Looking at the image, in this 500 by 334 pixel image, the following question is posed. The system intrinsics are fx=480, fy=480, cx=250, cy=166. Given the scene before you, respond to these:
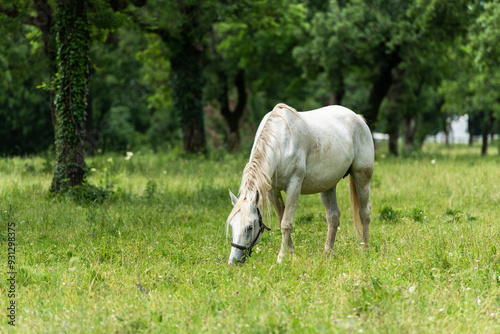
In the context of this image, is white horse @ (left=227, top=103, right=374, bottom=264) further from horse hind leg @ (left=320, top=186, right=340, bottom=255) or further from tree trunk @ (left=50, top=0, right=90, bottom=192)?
tree trunk @ (left=50, top=0, right=90, bottom=192)

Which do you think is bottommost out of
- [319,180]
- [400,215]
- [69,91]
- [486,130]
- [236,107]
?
[486,130]

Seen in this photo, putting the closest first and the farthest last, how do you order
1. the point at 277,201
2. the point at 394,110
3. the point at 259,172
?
the point at 259,172 < the point at 277,201 < the point at 394,110

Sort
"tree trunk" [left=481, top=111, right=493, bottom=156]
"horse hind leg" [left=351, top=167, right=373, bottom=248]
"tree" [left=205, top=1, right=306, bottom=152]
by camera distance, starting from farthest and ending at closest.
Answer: "tree trunk" [left=481, top=111, right=493, bottom=156] → "tree" [left=205, top=1, right=306, bottom=152] → "horse hind leg" [left=351, top=167, right=373, bottom=248]

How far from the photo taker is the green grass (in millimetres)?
3918

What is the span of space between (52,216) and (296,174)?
4374 millimetres

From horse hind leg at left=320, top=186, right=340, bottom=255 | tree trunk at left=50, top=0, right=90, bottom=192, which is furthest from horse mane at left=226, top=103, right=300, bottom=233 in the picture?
tree trunk at left=50, top=0, right=90, bottom=192

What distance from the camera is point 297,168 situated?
236 inches

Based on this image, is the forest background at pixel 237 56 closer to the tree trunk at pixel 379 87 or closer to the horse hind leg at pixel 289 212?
the tree trunk at pixel 379 87

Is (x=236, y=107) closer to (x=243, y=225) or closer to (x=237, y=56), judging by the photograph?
(x=237, y=56)

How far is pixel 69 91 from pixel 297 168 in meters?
6.13

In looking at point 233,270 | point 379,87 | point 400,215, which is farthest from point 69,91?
point 379,87

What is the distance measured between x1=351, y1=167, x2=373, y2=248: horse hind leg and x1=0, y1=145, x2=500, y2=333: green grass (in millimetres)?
297

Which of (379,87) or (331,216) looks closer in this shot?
(331,216)

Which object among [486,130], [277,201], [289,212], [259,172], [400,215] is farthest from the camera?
[486,130]
